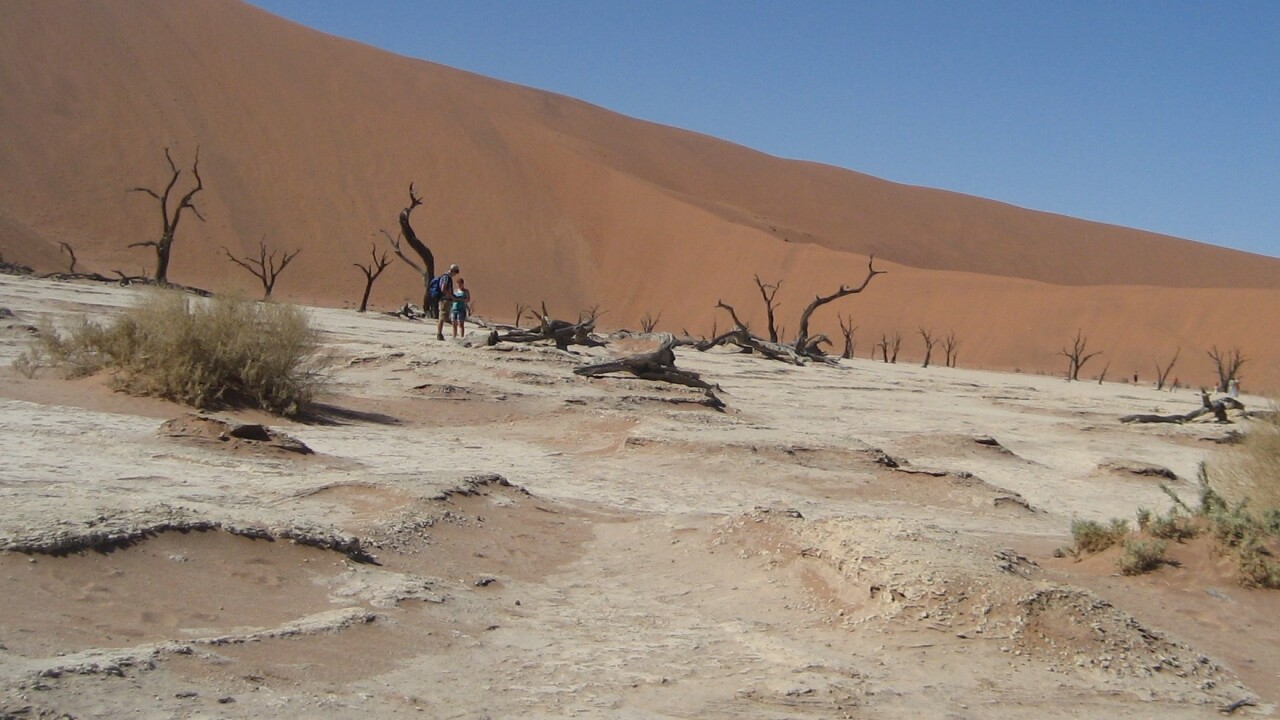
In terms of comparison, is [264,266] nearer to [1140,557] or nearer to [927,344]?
[927,344]

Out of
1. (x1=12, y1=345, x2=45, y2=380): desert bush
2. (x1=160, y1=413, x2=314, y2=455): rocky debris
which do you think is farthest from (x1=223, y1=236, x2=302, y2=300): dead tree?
(x1=160, y1=413, x2=314, y2=455): rocky debris

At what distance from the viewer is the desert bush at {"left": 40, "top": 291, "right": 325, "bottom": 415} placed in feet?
34.5

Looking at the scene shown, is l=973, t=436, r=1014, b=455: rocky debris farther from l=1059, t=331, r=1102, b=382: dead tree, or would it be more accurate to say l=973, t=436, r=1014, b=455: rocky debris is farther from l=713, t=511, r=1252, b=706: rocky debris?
l=1059, t=331, r=1102, b=382: dead tree

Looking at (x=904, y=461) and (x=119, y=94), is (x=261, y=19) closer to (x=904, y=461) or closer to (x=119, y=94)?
(x=119, y=94)

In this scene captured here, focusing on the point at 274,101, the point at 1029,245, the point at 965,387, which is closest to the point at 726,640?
the point at 965,387

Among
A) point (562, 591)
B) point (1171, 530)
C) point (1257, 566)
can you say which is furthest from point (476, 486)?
point (1257, 566)

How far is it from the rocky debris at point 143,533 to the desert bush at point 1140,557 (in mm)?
4436

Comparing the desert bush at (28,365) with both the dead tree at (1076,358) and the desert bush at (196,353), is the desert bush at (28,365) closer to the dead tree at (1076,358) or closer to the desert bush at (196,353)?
the desert bush at (196,353)

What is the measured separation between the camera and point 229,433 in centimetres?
859

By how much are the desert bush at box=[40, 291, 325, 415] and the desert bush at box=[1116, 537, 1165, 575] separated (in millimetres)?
7402

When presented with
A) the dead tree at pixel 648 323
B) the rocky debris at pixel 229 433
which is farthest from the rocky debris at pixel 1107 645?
the dead tree at pixel 648 323

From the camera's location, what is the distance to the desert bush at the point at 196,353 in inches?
414

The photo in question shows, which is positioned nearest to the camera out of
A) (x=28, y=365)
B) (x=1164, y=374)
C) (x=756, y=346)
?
(x=28, y=365)

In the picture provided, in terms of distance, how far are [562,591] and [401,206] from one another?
56486 mm
